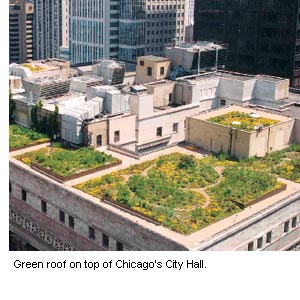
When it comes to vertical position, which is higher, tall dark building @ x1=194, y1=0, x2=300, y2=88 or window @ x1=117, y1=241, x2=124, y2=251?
tall dark building @ x1=194, y1=0, x2=300, y2=88

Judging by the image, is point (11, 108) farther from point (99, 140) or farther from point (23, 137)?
point (99, 140)

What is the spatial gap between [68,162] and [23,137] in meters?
11.8

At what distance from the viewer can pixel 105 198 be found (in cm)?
5519

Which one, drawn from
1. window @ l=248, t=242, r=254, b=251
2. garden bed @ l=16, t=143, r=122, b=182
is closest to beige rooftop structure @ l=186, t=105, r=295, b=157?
garden bed @ l=16, t=143, r=122, b=182

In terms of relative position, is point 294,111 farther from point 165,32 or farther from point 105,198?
point 165,32

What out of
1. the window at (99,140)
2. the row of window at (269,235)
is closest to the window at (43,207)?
the window at (99,140)

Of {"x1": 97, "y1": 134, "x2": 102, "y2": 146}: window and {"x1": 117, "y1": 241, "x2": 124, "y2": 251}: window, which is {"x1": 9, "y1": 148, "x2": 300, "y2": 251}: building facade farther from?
{"x1": 97, "y1": 134, "x2": 102, "y2": 146}: window

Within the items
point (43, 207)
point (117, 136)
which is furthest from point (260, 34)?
point (43, 207)

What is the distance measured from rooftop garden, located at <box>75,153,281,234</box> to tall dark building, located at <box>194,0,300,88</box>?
228 ft

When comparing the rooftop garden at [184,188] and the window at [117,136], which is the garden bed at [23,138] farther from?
the rooftop garden at [184,188]

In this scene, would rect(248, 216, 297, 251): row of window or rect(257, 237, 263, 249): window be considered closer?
rect(248, 216, 297, 251): row of window

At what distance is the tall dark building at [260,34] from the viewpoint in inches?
5064

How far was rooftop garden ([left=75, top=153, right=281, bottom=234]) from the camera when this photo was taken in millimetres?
52738
